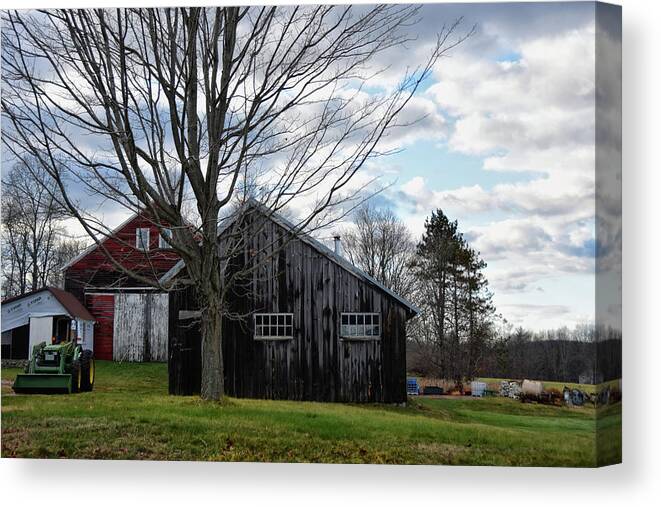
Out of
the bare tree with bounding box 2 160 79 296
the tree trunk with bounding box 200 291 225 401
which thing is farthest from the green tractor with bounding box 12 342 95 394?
the tree trunk with bounding box 200 291 225 401

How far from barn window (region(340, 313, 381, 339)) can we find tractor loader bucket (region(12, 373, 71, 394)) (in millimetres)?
3646

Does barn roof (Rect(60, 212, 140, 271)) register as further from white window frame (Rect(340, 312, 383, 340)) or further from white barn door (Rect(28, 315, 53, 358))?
white window frame (Rect(340, 312, 383, 340))

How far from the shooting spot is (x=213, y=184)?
11.0m

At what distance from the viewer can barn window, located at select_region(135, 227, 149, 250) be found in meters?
11.2

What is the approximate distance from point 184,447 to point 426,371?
10.3 feet

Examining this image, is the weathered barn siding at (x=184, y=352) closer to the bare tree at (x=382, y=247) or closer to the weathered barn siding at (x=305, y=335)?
the weathered barn siding at (x=305, y=335)

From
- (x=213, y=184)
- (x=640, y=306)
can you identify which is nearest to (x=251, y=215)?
(x=213, y=184)

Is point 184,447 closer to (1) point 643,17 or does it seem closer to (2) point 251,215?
(2) point 251,215

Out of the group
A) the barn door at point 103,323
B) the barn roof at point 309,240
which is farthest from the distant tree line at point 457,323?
the barn door at point 103,323

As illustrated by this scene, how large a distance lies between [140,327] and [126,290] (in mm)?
537

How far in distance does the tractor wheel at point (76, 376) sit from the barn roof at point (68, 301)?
60 cm

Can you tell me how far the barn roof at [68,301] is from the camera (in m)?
11.0

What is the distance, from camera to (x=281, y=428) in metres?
10.5

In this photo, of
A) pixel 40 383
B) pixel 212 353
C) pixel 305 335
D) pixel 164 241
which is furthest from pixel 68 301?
pixel 305 335
